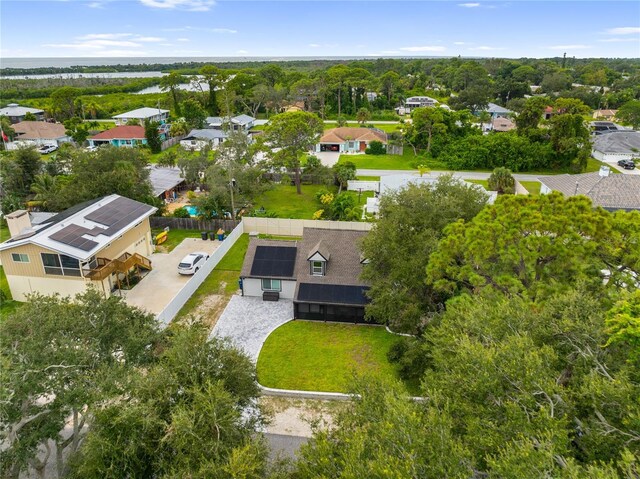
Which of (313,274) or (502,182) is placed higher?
(502,182)

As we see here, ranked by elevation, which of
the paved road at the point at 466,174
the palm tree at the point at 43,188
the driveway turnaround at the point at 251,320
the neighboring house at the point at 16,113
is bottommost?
the driveway turnaround at the point at 251,320

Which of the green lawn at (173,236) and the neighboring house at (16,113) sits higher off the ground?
the neighboring house at (16,113)

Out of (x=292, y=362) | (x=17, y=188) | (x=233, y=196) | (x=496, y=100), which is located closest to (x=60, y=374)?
(x=292, y=362)

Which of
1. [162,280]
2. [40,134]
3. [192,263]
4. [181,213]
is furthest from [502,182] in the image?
[40,134]

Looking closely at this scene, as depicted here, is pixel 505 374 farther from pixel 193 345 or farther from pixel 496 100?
pixel 496 100

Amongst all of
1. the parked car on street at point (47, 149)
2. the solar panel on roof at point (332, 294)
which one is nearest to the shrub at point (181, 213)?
the solar panel on roof at point (332, 294)

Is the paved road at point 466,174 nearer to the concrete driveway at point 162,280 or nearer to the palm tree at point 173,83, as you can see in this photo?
the concrete driveway at point 162,280

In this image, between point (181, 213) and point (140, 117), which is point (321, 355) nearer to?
point (181, 213)
